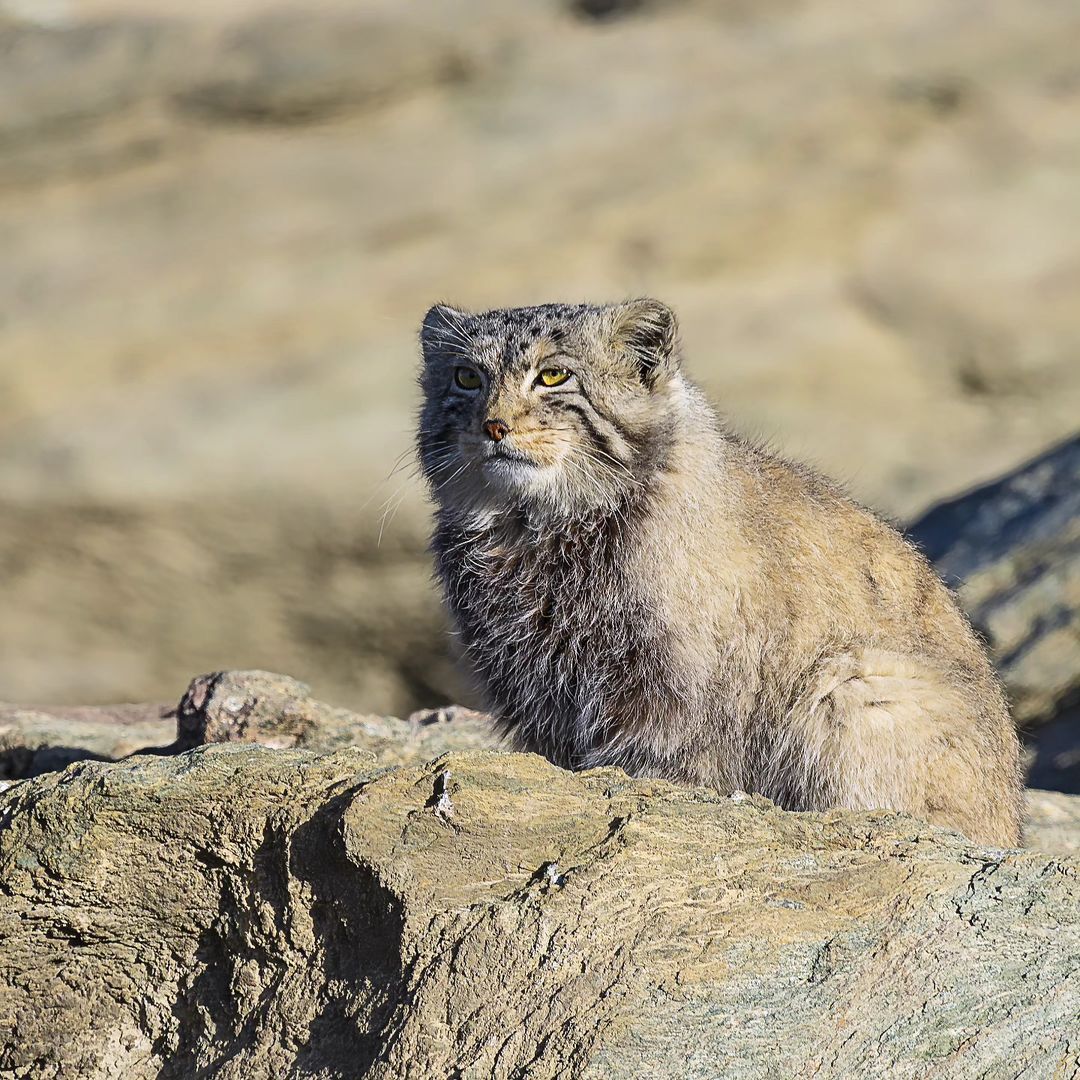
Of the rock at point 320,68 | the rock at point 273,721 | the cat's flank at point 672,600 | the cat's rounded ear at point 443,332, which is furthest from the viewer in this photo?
the rock at point 320,68

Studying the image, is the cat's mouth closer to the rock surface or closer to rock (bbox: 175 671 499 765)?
the rock surface

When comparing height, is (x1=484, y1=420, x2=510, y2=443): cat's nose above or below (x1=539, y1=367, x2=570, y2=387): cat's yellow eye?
below

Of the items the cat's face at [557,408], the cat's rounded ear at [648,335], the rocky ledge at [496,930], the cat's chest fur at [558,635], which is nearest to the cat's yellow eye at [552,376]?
the cat's face at [557,408]

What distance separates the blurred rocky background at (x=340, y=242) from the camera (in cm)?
1733

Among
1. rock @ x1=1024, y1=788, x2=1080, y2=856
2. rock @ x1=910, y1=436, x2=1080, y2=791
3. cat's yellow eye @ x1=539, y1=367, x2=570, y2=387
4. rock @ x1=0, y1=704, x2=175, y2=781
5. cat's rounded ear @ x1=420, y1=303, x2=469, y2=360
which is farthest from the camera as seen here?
rock @ x1=910, y1=436, x2=1080, y2=791

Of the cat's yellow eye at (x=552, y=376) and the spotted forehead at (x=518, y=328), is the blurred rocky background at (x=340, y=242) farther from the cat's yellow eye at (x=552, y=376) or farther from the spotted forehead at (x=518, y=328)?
the cat's yellow eye at (x=552, y=376)

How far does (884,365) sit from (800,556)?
12.1 meters

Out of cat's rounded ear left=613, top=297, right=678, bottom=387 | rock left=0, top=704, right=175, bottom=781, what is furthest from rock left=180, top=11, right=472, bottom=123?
cat's rounded ear left=613, top=297, right=678, bottom=387

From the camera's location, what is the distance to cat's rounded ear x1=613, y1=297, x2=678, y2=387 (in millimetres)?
7121

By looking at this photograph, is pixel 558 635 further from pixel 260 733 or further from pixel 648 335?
pixel 260 733

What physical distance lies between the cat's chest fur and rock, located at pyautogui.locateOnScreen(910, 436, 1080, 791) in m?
4.61

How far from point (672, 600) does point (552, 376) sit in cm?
120

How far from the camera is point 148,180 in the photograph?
58.1ft

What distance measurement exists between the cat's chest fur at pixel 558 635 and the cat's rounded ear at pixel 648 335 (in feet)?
2.80
